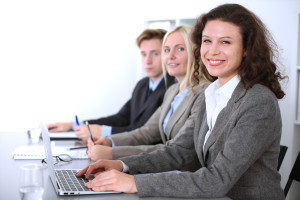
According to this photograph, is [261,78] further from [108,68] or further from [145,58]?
[108,68]

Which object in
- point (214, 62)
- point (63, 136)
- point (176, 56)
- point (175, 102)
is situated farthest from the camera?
point (63, 136)

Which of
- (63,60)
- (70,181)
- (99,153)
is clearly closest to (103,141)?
(99,153)

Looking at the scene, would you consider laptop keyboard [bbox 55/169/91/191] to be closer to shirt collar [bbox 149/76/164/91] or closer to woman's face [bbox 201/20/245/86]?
woman's face [bbox 201/20/245/86]

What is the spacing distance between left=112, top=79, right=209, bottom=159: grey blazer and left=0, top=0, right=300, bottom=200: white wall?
1744mm

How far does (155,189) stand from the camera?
1299mm

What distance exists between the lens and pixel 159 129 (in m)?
2.62

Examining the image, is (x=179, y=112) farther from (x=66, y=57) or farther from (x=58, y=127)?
(x=66, y=57)

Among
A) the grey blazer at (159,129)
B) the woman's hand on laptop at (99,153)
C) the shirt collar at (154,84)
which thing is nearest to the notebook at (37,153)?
the woman's hand on laptop at (99,153)

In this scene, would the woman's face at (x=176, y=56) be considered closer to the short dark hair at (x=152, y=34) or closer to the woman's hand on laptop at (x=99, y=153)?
the short dark hair at (x=152, y=34)

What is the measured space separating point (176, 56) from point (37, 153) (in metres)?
1.14

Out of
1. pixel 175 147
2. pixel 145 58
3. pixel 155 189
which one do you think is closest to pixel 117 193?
pixel 155 189

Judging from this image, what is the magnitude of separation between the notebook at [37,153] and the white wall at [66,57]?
2348 millimetres

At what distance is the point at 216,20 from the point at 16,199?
3.50 feet

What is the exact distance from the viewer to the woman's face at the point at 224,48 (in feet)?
5.29
